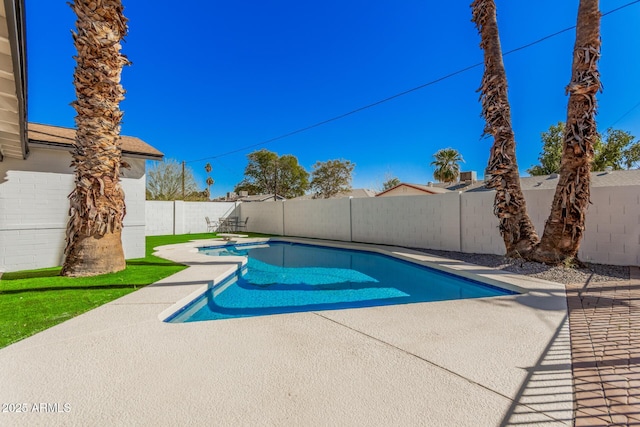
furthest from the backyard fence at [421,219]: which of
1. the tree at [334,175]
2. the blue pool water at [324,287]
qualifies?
the tree at [334,175]

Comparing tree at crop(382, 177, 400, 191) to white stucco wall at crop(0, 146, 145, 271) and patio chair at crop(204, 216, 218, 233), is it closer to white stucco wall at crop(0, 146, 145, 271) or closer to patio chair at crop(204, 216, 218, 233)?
patio chair at crop(204, 216, 218, 233)

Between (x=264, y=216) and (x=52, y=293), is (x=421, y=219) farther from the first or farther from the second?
(x=264, y=216)

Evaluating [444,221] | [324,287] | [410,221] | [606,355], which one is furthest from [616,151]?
[606,355]

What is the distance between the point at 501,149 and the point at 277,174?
30.4 m

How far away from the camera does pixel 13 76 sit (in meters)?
3.52

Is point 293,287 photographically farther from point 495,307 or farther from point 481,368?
point 481,368

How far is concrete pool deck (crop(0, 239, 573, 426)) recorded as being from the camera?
6.55 feet

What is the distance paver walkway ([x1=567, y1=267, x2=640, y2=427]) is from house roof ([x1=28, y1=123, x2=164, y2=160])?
860 cm

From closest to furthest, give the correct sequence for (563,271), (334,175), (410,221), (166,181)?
(563,271) < (410,221) < (166,181) < (334,175)

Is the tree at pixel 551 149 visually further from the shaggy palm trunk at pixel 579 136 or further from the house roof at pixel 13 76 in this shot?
the house roof at pixel 13 76

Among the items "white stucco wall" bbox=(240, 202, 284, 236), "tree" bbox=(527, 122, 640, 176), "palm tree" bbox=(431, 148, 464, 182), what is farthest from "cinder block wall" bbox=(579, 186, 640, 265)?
"palm tree" bbox=(431, 148, 464, 182)

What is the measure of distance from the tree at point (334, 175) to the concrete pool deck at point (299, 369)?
29.0 m

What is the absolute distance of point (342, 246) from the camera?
11430mm

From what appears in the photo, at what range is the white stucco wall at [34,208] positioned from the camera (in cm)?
660
